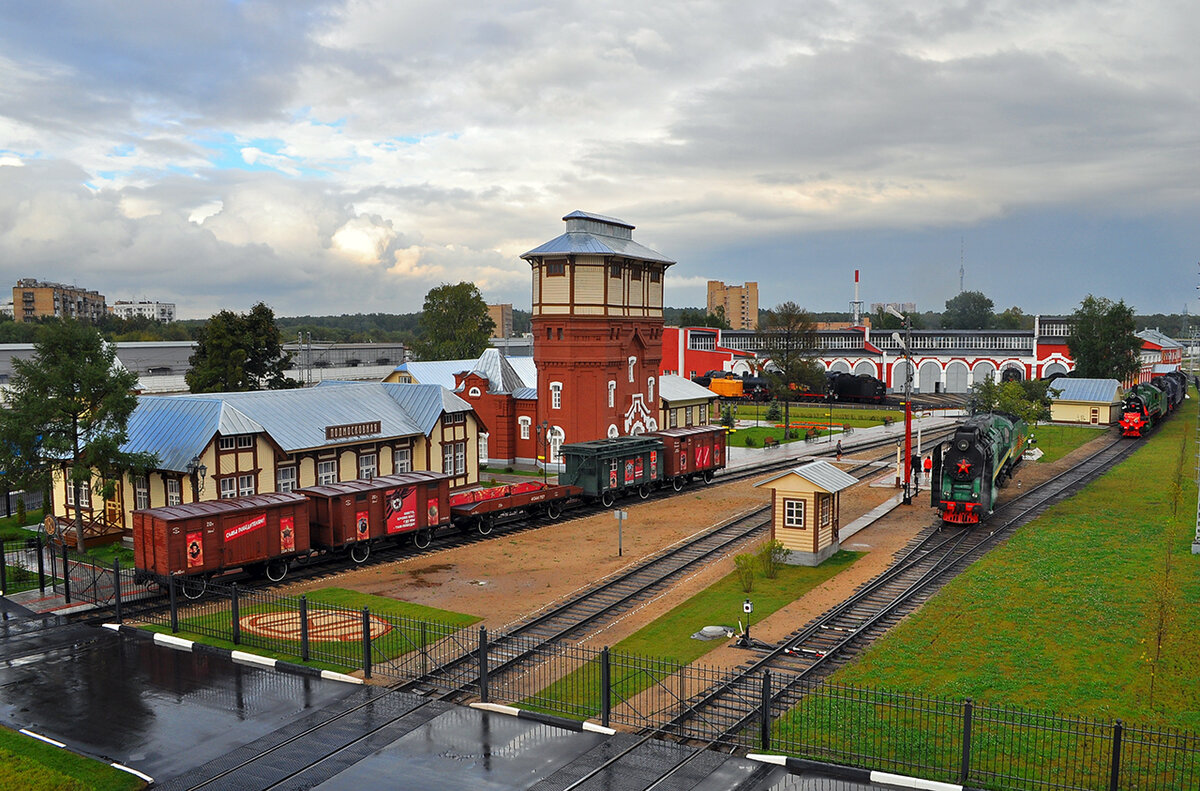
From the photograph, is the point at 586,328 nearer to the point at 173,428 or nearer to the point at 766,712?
the point at 173,428

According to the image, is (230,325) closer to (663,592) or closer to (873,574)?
(663,592)

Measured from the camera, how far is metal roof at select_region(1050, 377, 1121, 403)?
242 feet

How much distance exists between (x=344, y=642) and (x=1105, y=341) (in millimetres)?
87449

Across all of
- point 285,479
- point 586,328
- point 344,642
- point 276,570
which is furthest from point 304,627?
point 586,328

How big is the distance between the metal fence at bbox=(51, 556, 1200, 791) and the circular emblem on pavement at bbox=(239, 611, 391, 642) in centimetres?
6

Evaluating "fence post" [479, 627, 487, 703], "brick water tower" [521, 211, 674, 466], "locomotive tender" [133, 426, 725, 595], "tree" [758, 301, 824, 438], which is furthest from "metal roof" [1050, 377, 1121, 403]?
"fence post" [479, 627, 487, 703]

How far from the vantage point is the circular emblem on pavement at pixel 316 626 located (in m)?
22.5

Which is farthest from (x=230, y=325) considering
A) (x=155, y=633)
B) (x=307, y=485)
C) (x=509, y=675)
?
(x=509, y=675)

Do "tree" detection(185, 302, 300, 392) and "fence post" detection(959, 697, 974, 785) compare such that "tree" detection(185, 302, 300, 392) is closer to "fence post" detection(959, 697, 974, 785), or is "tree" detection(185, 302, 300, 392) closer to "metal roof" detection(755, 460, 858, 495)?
"metal roof" detection(755, 460, 858, 495)

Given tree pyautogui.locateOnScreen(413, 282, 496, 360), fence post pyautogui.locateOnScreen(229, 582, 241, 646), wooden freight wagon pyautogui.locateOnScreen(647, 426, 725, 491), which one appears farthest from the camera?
tree pyautogui.locateOnScreen(413, 282, 496, 360)

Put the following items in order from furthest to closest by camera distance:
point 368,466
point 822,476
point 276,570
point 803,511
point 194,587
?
point 368,466 < point 822,476 < point 803,511 < point 276,570 < point 194,587

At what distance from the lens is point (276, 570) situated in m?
28.9

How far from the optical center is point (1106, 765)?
1451 centimetres

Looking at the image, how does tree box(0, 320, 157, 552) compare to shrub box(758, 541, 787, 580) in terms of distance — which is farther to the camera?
tree box(0, 320, 157, 552)
